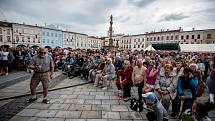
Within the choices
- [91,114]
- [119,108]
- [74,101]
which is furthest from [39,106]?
[119,108]

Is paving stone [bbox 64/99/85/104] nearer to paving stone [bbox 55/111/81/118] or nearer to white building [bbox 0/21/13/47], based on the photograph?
paving stone [bbox 55/111/81/118]

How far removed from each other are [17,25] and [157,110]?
5700 centimetres

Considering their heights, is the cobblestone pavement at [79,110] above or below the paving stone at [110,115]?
above

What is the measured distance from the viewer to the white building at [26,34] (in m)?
51.2

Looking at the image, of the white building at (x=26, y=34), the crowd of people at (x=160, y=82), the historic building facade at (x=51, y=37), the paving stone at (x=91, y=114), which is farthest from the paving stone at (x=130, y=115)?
the historic building facade at (x=51, y=37)

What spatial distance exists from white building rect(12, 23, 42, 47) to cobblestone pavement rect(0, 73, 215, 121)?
5194cm

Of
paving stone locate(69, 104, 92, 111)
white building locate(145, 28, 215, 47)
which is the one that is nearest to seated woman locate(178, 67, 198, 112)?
paving stone locate(69, 104, 92, 111)

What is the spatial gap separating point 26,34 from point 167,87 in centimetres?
5774

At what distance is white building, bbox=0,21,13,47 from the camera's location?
47406 millimetres

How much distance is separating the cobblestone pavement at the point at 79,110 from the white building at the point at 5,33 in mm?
50409

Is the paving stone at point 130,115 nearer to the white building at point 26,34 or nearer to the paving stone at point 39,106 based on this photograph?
the paving stone at point 39,106

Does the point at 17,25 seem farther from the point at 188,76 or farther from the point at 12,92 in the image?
the point at 188,76

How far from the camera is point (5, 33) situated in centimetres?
4838

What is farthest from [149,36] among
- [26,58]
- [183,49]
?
[26,58]
